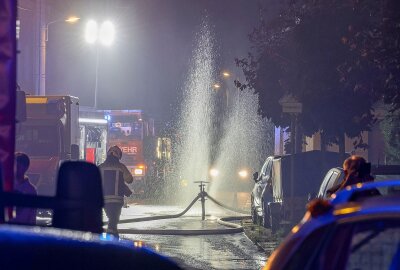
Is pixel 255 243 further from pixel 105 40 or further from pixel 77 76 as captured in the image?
pixel 77 76

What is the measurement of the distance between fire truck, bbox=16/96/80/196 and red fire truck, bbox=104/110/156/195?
52.1 feet

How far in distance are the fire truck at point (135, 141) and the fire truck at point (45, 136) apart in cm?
1567

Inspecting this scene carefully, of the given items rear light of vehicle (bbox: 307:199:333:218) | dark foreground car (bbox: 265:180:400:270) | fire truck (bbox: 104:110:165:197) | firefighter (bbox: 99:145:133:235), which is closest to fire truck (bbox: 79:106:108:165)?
fire truck (bbox: 104:110:165:197)

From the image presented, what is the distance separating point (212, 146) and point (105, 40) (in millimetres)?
18428

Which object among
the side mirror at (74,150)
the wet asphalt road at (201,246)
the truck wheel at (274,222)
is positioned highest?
the side mirror at (74,150)

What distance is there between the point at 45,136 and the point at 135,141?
56.2ft

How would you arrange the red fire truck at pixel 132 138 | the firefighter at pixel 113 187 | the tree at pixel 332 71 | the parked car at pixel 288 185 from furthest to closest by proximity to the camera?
the red fire truck at pixel 132 138 → the tree at pixel 332 71 → the parked car at pixel 288 185 → the firefighter at pixel 113 187

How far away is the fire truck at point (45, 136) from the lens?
2522cm

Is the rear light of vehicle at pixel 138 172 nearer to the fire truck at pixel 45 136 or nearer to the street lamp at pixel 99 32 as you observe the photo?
the street lamp at pixel 99 32

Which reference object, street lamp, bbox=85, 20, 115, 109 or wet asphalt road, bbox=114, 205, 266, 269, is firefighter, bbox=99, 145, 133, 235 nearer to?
wet asphalt road, bbox=114, 205, 266, 269

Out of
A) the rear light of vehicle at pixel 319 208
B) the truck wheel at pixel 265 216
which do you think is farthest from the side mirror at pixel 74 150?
the rear light of vehicle at pixel 319 208

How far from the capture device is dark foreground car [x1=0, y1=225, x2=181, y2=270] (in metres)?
2.44

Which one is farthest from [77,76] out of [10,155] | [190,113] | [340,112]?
[10,155]

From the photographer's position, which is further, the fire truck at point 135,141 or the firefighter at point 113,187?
the fire truck at point 135,141
